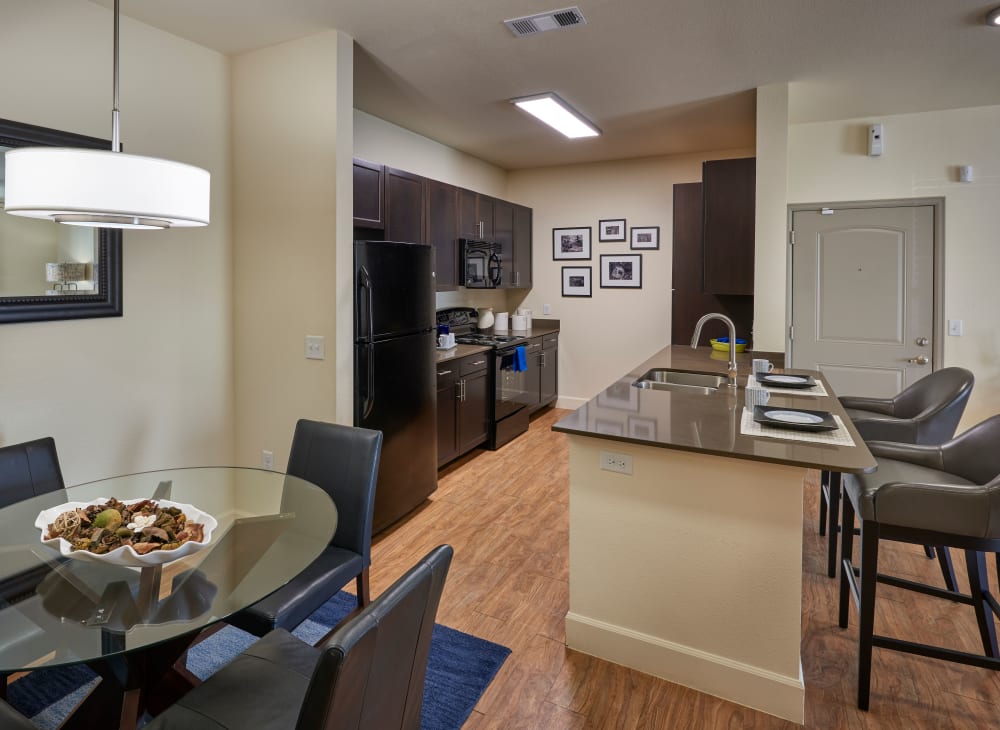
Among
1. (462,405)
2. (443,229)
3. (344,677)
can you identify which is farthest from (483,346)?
(344,677)

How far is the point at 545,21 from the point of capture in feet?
8.82

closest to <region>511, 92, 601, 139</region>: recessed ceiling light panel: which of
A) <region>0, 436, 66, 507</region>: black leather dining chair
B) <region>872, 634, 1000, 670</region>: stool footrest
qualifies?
<region>0, 436, 66, 507</region>: black leather dining chair

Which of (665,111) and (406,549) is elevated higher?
(665,111)

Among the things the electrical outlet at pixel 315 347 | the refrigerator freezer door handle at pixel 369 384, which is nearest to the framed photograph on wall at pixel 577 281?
the refrigerator freezer door handle at pixel 369 384

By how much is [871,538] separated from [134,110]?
11.5 ft

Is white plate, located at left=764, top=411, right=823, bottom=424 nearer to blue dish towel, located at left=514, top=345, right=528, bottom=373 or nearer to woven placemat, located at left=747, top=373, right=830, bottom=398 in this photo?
woven placemat, located at left=747, top=373, right=830, bottom=398

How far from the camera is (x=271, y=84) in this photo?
3.06 metres

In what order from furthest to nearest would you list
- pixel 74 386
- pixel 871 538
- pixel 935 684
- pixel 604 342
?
pixel 604 342 < pixel 74 386 < pixel 935 684 < pixel 871 538

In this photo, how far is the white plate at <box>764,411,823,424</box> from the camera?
2.08 m

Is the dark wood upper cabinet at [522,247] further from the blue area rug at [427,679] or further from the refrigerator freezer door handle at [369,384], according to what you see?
the blue area rug at [427,679]

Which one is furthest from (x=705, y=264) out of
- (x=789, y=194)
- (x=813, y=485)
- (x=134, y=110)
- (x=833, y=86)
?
(x=134, y=110)

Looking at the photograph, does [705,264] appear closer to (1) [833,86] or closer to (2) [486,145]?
(1) [833,86]

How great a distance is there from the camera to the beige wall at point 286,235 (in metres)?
2.92

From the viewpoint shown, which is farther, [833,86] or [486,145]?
[486,145]
